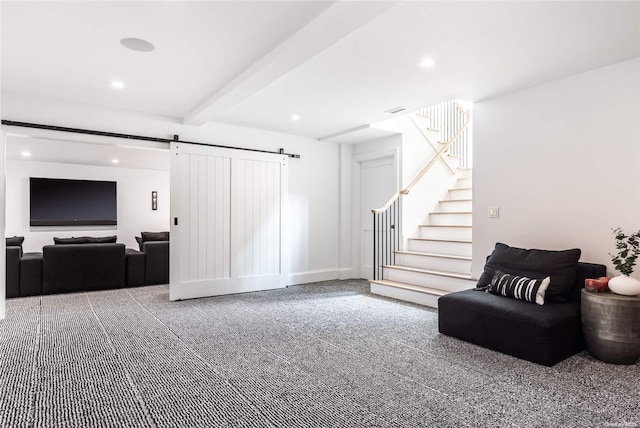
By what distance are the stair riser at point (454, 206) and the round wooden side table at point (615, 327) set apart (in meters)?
2.77

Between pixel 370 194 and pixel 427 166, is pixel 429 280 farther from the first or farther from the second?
pixel 370 194

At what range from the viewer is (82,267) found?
5555 mm

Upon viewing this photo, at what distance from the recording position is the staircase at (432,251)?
457 centimetres

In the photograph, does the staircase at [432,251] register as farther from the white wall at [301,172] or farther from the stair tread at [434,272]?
the white wall at [301,172]

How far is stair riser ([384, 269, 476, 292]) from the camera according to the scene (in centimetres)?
436

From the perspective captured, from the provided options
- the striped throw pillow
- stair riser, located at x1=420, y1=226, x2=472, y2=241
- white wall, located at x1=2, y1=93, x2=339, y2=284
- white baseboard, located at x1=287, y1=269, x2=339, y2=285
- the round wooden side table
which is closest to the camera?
the round wooden side table

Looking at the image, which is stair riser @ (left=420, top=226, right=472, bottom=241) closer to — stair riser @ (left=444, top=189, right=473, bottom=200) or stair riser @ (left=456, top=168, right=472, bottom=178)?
stair riser @ (left=444, top=189, right=473, bottom=200)

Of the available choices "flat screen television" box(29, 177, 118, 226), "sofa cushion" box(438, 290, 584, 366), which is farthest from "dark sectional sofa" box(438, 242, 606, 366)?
"flat screen television" box(29, 177, 118, 226)

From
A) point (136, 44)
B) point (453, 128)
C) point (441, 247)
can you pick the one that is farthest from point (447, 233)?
point (136, 44)

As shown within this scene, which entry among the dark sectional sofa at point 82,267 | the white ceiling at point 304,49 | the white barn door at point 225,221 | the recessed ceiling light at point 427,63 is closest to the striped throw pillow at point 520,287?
the white ceiling at point 304,49

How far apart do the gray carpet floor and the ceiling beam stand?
7.44 ft

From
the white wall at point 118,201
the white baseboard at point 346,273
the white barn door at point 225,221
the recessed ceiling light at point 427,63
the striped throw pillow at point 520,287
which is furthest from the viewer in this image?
the white wall at point 118,201

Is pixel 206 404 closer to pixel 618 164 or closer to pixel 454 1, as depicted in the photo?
pixel 454 1

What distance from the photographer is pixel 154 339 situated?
329 cm
